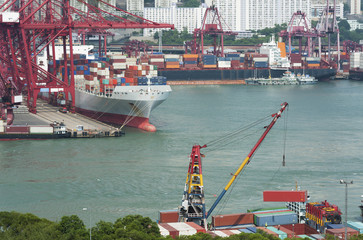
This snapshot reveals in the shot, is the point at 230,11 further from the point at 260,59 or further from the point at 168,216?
the point at 168,216

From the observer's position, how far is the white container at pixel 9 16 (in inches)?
1999

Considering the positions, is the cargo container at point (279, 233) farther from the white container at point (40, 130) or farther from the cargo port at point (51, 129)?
the white container at point (40, 130)

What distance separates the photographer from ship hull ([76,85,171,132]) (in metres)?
51.5

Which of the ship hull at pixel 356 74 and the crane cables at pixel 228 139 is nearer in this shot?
the crane cables at pixel 228 139

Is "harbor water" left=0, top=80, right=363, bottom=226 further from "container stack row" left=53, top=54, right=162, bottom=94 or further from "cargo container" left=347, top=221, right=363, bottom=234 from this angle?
"container stack row" left=53, top=54, right=162, bottom=94

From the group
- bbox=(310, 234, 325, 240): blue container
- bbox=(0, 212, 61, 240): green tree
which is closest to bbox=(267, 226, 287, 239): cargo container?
bbox=(310, 234, 325, 240): blue container

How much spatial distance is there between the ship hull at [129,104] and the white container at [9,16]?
7.35 metres

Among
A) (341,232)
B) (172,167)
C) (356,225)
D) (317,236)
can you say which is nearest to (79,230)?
(317,236)

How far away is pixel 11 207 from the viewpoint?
30812 mm

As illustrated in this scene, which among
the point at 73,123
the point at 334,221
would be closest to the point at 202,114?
the point at 73,123

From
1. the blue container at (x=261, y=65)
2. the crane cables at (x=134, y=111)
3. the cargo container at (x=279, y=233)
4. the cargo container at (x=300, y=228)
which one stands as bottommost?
the cargo container at (x=300, y=228)

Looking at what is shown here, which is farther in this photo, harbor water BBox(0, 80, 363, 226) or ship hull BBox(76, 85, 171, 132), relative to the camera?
ship hull BBox(76, 85, 171, 132)

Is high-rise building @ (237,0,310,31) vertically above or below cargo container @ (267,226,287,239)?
above

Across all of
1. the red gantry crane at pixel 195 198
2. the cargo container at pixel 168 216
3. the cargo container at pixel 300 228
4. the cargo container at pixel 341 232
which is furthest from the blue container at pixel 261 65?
the cargo container at pixel 341 232
